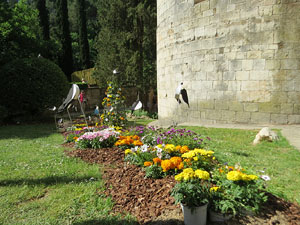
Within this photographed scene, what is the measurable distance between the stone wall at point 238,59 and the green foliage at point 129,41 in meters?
7.09

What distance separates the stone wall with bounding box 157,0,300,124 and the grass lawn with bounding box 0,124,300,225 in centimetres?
131

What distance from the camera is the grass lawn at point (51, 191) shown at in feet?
9.07

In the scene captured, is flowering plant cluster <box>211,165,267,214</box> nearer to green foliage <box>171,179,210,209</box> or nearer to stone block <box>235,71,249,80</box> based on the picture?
green foliage <box>171,179,210,209</box>

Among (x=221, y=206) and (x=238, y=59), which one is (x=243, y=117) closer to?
(x=238, y=59)

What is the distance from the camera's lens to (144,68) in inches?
666

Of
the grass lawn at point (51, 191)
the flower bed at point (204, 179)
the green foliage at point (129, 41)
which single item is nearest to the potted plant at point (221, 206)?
the flower bed at point (204, 179)

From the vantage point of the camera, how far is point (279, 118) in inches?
256

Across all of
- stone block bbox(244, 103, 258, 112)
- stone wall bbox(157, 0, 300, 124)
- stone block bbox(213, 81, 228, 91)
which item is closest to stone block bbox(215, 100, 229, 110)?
stone wall bbox(157, 0, 300, 124)

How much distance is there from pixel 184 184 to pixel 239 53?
18.4 ft

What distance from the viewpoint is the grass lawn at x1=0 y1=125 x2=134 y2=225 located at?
2766 millimetres

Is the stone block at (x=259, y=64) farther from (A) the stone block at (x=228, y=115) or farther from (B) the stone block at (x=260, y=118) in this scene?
(A) the stone block at (x=228, y=115)

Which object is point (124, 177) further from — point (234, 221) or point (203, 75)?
point (203, 75)

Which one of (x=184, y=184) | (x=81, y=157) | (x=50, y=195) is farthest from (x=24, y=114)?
(x=184, y=184)

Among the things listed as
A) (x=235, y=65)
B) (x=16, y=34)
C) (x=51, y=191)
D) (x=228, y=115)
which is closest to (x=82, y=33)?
(x=16, y=34)
